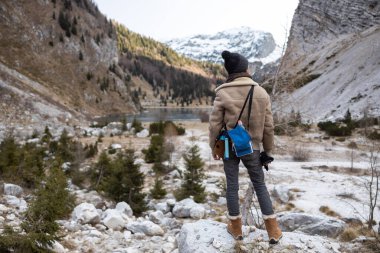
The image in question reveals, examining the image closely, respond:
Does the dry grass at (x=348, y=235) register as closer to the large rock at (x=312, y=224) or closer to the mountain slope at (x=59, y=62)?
the large rock at (x=312, y=224)

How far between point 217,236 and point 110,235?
369 centimetres

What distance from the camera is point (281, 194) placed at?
14016mm

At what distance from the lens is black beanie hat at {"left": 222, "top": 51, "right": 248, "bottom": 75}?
4840mm

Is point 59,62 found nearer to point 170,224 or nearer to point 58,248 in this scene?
point 170,224

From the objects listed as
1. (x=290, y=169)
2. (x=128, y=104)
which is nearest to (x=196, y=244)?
(x=290, y=169)

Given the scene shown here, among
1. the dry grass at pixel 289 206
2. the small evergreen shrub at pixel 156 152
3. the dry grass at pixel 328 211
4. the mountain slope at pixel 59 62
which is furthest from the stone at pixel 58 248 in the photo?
the mountain slope at pixel 59 62

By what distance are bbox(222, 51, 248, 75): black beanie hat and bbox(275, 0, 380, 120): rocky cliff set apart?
10.5 ft

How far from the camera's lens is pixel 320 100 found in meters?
44.4

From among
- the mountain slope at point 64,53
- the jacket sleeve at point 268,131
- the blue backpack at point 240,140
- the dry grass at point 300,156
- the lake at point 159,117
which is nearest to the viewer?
the blue backpack at point 240,140

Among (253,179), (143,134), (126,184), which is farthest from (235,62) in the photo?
(143,134)

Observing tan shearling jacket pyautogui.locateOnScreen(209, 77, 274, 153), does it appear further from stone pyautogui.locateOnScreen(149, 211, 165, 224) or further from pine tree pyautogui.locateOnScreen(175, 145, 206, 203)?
pine tree pyautogui.locateOnScreen(175, 145, 206, 203)

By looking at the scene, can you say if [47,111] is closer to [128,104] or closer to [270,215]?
[128,104]

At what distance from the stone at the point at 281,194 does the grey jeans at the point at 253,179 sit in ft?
30.9

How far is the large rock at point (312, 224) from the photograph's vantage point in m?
7.76
